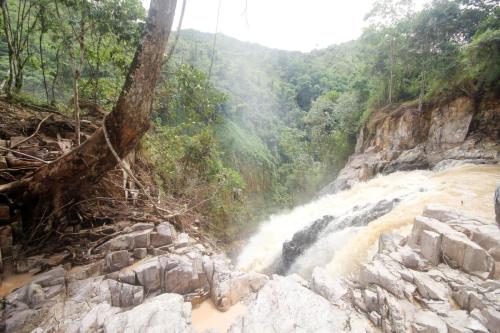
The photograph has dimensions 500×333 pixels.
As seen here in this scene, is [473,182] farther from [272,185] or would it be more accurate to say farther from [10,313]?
[272,185]

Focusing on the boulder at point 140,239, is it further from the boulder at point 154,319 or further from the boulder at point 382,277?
the boulder at point 382,277

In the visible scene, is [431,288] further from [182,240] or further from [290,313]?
[182,240]

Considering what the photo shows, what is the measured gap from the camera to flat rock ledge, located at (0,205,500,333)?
2.78 metres

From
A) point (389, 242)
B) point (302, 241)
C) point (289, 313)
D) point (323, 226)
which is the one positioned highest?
point (389, 242)

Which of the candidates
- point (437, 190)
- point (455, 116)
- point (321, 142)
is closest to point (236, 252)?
point (437, 190)

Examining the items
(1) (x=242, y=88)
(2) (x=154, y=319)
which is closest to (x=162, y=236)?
(2) (x=154, y=319)

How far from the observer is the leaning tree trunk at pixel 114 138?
3090 millimetres

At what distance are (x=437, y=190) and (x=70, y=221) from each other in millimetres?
9482

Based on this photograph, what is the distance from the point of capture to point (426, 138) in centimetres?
1276

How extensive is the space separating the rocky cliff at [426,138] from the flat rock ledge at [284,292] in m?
8.27

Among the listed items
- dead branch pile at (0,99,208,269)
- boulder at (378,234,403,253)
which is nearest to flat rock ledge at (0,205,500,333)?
boulder at (378,234,403,253)

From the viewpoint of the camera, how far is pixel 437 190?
758 cm

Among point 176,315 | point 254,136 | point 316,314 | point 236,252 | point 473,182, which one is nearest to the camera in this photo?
point 176,315

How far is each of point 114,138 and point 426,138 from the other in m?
14.7
